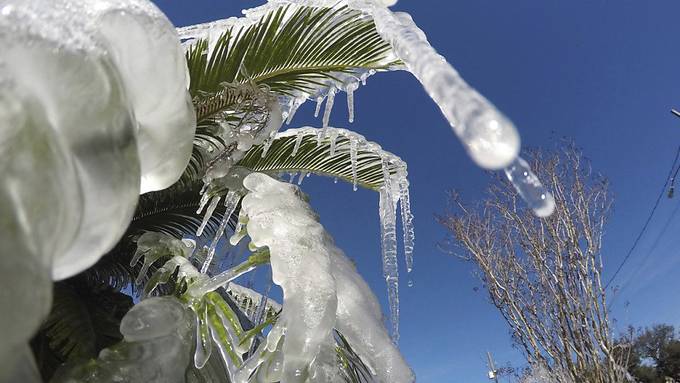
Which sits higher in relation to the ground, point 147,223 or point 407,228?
point 407,228

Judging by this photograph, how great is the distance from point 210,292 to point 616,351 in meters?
6.99

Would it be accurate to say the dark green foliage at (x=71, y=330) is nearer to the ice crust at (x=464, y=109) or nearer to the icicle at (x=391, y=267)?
the icicle at (x=391, y=267)

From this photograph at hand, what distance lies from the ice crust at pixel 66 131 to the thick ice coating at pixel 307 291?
2.52ft

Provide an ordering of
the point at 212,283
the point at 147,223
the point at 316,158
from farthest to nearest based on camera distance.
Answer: the point at 147,223
the point at 316,158
the point at 212,283

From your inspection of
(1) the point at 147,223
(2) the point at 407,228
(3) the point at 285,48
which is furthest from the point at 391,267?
(1) the point at 147,223

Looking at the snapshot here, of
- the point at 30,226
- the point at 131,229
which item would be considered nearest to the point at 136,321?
the point at 30,226

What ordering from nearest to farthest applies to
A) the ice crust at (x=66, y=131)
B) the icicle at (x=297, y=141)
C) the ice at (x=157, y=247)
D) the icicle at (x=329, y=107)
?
the ice crust at (x=66, y=131) → the ice at (x=157, y=247) → the icicle at (x=329, y=107) → the icicle at (x=297, y=141)

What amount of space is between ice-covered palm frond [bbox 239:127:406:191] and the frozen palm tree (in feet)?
0.03

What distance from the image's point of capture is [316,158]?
367cm

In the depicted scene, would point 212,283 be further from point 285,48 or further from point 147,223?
point 147,223

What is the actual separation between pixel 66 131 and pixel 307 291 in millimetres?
963

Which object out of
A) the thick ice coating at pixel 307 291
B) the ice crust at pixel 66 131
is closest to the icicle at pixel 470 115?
the ice crust at pixel 66 131

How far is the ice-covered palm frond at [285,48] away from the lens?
2.74 meters

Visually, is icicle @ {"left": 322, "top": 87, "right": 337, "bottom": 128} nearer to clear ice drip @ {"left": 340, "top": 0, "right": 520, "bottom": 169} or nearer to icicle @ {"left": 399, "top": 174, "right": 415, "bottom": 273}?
icicle @ {"left": 399, "top": 174, "right": 415, "bottom": 273}
